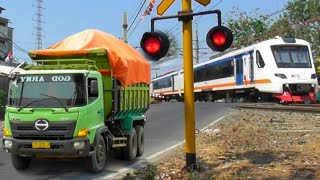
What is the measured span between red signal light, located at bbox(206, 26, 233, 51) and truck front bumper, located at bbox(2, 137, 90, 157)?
3.05 meters

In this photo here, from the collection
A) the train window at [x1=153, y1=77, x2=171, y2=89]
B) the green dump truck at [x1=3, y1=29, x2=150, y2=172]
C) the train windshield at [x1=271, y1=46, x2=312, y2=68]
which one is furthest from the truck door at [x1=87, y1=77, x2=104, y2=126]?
the train window at [x1=153, y1=77, x2=171, y2=89]

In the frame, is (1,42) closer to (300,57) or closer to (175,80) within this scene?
(175,80)

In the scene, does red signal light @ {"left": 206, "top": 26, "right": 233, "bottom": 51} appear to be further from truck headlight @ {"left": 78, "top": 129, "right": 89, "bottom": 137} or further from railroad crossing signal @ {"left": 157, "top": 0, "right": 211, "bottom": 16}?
truck headlight @ {"left": 78, "top": 129, "right": 89, "bottom": 137}

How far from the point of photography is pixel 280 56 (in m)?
28.5

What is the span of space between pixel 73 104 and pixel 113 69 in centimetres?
161

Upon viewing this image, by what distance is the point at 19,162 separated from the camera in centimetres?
1005

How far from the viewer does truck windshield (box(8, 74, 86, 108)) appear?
9484mm

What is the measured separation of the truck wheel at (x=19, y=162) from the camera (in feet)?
32.8

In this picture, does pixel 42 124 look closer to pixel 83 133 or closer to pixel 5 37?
pixel 83 133

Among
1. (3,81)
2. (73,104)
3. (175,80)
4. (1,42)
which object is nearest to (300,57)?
(3,81)

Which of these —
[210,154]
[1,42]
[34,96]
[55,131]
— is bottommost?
[210,154]

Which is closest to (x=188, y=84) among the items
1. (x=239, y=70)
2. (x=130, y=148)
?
(x=130, y=148)

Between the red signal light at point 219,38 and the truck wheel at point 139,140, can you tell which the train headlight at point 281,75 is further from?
the red signal light at point 219,38

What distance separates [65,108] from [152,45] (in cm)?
228
